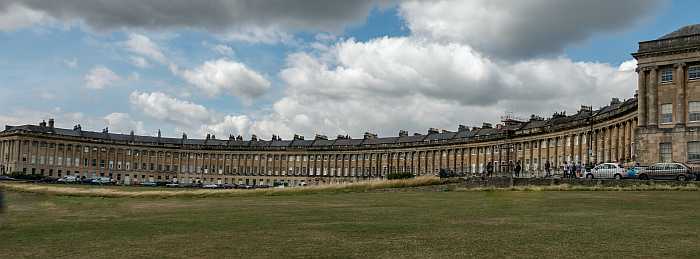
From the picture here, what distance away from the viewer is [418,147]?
121625 mm

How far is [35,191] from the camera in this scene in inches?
2040

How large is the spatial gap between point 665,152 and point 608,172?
25.4 feet

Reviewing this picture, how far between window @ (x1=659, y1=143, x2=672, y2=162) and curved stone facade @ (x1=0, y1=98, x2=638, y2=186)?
2715 cm

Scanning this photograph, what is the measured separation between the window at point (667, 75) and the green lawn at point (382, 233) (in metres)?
27.7

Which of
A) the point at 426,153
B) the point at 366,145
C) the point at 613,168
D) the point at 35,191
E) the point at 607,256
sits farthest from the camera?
the point at 366,145

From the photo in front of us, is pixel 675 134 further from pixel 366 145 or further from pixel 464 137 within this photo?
pixel 366 145

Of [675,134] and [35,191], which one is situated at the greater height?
[675,134]

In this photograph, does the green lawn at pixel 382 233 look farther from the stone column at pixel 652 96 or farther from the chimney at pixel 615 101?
the chimney at pixel 615 101

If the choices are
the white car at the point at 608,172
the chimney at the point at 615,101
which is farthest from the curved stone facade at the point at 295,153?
the white car at the point at 608,172

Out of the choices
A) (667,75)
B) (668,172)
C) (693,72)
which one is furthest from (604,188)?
(693,72)

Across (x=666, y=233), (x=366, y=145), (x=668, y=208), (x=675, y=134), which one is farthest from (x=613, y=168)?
(x=366, y=145)

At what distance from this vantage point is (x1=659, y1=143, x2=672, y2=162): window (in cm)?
4625

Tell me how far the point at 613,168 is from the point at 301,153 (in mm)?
105792

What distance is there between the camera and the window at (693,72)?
→ 46094 mm
